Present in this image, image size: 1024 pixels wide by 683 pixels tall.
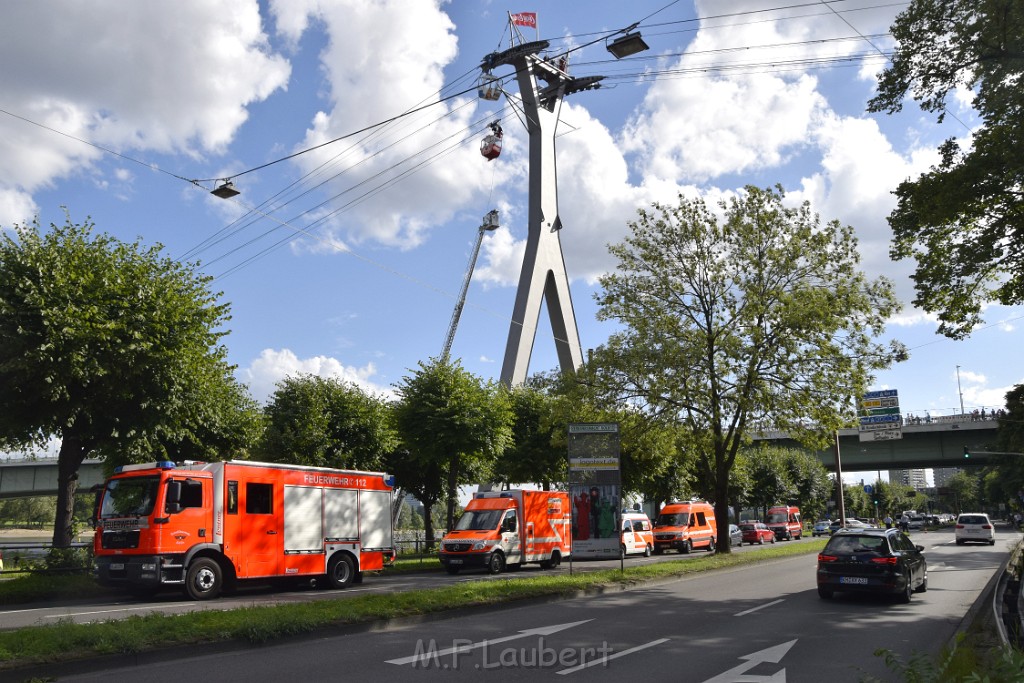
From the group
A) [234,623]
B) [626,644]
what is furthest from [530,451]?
[234,623]

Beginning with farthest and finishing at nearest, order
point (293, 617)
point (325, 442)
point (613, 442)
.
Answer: point (325, 442), point (613, 442), point (293, 617)

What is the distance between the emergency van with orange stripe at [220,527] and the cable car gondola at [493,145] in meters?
27.3

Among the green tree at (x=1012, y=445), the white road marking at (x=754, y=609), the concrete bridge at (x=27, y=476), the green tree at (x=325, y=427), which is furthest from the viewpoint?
the concrete bridge at (x=27, y=476)

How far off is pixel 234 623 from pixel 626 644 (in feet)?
17.6

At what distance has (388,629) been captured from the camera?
11.8 meters

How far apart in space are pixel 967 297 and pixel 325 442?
74.7 ft

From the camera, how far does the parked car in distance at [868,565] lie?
581 inches

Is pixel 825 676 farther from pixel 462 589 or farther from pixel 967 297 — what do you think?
pixel 967 297

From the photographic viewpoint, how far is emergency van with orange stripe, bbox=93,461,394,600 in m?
16.0

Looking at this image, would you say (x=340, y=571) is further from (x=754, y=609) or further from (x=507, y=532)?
(x=754, y=609)

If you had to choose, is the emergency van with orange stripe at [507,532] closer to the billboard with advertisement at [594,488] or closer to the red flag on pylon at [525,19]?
the billboard with advertisement at [594,488]

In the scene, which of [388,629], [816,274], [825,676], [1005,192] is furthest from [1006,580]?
[388,629]

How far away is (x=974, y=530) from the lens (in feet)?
133

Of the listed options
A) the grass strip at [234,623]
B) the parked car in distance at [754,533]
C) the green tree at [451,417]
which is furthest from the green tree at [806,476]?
the grass strip at [234,623]
